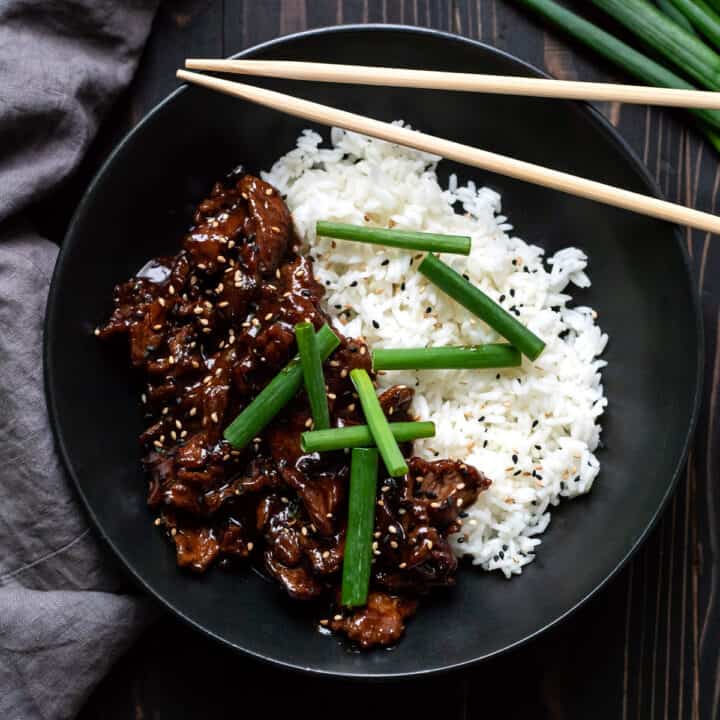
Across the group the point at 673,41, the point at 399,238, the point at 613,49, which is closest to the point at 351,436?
the point at 399,238

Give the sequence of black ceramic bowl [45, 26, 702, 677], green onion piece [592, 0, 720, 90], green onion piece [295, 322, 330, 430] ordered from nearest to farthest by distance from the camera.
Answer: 1. green onion piece [295, 322, 330, 430]
2. black ceramic bowl [45, 26, 702, 677]
3. green onion piece [592, 0, 720, 90]

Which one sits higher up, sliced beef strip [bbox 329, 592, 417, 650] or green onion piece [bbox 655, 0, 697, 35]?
green onion piece [bbox 655, 0, 697, 35]

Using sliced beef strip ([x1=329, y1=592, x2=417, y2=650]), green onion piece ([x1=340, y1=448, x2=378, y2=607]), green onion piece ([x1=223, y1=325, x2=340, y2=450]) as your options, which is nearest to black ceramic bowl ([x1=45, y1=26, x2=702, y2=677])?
sliced beef strip ([x1=329, y1=592, x2=417, y2=650])

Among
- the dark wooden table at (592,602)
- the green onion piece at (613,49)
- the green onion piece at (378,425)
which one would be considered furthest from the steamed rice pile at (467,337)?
the green onion piece at (613,49)

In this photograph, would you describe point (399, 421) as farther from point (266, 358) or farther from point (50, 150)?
point (50, 150)

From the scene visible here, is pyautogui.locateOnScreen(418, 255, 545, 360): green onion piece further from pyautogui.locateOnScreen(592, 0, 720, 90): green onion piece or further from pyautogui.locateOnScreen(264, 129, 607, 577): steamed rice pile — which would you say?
pyautogui.locateOnScreen(592, 0, 720, 90): green onion piece
